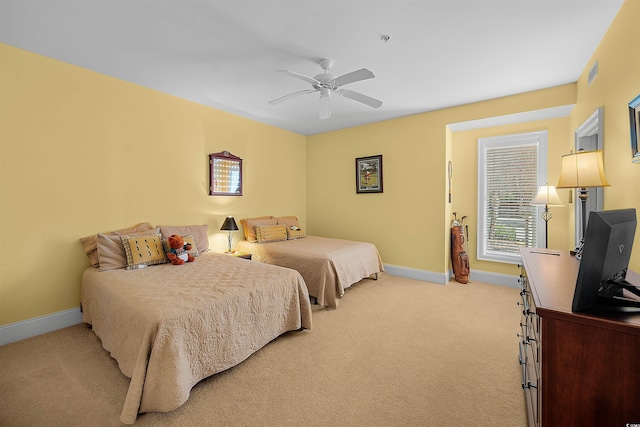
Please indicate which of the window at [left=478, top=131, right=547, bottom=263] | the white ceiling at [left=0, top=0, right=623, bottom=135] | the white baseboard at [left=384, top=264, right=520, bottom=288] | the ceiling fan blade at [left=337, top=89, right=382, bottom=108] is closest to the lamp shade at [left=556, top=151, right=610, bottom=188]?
the white ceiling at [left=0, top=0, right=623, bottom=135]

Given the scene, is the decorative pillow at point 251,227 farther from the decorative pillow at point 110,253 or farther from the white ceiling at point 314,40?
the white ceiling at point 314,40

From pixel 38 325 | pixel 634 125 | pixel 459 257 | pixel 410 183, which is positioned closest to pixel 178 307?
pixel 38 325

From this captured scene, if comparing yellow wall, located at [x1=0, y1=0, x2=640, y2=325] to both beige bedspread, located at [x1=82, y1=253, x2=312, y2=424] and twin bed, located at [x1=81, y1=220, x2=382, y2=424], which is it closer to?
twin bed, located at [x1=81, y1=220, x2=382, y2=424]

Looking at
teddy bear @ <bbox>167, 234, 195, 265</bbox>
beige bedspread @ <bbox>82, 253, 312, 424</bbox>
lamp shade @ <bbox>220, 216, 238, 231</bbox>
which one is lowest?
beige bedspread @ <bbox>82, 253, 312, 424</bbox>

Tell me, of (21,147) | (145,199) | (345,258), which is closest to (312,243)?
(345,258)

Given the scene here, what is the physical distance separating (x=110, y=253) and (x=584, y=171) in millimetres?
4108

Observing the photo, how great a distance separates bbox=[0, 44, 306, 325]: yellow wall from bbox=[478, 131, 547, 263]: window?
419cm

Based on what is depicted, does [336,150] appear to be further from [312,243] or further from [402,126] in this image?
[312,243]

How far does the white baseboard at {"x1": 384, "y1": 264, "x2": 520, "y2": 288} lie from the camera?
407 centimetres

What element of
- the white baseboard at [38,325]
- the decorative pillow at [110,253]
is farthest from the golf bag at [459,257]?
the white baseboard at [38,325]

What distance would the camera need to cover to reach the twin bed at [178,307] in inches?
66.4

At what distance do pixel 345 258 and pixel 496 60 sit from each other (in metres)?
2.73

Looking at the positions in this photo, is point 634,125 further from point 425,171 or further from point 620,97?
point 425,171

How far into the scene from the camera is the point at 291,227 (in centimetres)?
485
